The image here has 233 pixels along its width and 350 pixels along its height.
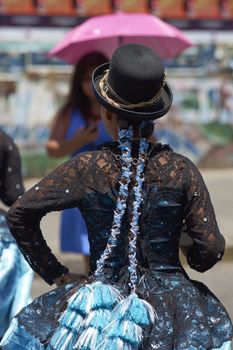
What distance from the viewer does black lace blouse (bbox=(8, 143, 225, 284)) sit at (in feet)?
9.27

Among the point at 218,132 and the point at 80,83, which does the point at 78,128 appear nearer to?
the point at 80,83

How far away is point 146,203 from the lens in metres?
2.82

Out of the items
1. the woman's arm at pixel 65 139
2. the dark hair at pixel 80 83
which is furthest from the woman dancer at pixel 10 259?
the dark hair at pixel 80 83

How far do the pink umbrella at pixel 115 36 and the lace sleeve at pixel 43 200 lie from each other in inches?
107

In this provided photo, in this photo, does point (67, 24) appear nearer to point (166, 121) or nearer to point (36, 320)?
point (166, 121)

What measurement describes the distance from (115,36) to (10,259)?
84.2 inches

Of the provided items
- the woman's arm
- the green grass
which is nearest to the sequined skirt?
the woman's arm

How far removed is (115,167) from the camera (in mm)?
2842

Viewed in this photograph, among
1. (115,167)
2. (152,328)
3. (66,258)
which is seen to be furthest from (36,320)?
(66,258)

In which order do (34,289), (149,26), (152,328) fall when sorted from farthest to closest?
(34,289), (149,26), (152,328)

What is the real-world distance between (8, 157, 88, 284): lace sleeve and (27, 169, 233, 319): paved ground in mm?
3059

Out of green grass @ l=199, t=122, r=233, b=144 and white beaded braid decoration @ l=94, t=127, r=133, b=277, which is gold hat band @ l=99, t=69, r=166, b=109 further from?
green grass @ l=199, t=122, r=233, b=144

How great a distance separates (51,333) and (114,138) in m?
0.71

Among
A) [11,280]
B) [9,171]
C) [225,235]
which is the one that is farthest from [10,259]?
[225,235]
